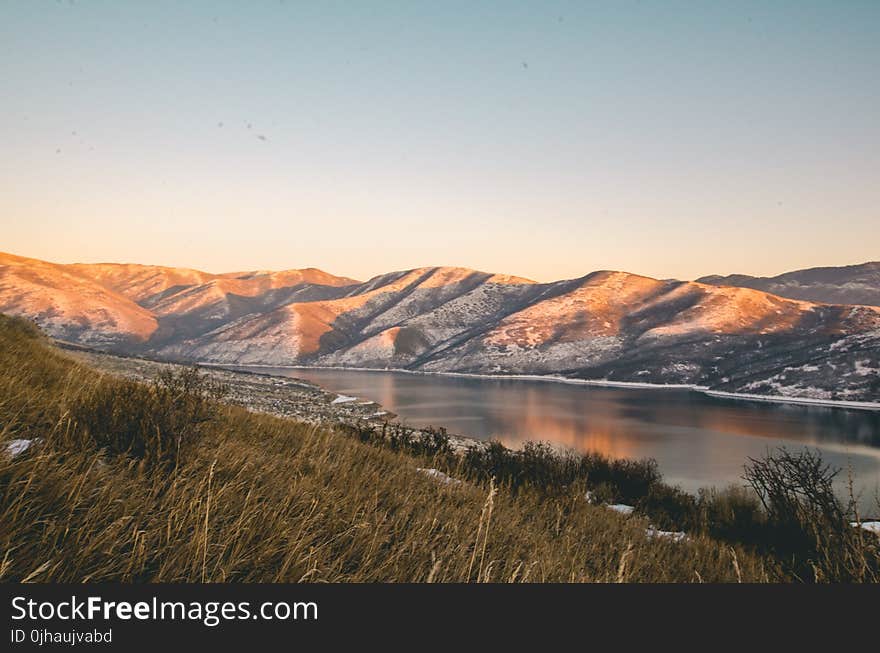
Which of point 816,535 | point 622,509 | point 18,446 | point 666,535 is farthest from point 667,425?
point 18,446

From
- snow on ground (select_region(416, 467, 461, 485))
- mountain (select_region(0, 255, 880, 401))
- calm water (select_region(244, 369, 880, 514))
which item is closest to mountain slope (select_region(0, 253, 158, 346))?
mountain (select_region(0, 255, 880, 401))

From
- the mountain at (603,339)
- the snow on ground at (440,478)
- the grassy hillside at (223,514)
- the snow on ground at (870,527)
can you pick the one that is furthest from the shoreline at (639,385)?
the grassy hillside at (223,514)

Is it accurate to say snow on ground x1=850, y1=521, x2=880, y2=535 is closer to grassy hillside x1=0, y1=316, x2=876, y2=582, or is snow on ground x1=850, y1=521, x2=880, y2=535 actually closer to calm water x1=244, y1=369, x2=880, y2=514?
grassy hillside x1=0, y1=316, x2=876, y2=582

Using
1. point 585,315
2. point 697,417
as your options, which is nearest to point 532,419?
point 697,417

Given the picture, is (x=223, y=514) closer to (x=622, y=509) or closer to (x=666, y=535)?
(x=666, y=535)

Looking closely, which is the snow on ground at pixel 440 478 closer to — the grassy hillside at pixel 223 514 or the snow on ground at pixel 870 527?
the grassy hillside at pixel 223 514

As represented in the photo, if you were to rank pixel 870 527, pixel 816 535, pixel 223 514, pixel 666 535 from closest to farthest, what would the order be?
pixel 223 514 < pixel 816 535 < pixel 666 535 < pixel 870 527
